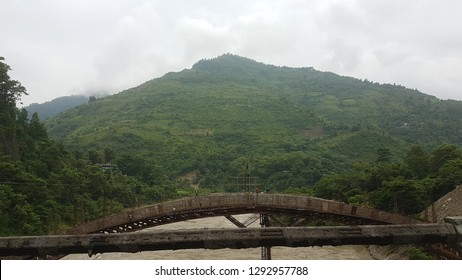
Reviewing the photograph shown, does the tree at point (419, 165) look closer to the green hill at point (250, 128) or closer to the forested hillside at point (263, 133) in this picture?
the forested hillside at point (263, 133)

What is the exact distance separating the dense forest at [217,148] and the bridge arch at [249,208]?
4.72 feet

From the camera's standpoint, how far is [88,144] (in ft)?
299

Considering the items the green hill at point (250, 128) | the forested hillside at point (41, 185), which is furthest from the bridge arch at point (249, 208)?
the green hill at point (250, 128)

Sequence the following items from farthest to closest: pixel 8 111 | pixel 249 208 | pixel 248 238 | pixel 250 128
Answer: pixel 250 128, pixel 8 111, pixel 249 208, pixel 248 238

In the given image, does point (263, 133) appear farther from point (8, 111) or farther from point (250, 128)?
point (8, 111)

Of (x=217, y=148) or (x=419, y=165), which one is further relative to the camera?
(x=217, y=148)

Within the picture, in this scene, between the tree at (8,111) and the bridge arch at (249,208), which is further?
the tree at (8,111)

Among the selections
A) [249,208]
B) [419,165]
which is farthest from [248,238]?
[419,165]

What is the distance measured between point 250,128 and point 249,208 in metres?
100

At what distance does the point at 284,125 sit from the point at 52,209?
95.0 m

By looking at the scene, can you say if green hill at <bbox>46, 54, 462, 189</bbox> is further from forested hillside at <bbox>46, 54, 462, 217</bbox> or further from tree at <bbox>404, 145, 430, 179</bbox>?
tree at <bbox>404, 145, 430, 179</bbox>

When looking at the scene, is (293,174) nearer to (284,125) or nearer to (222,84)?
(284,125)

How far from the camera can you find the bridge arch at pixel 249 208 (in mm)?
18312

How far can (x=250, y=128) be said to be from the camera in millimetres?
119125
